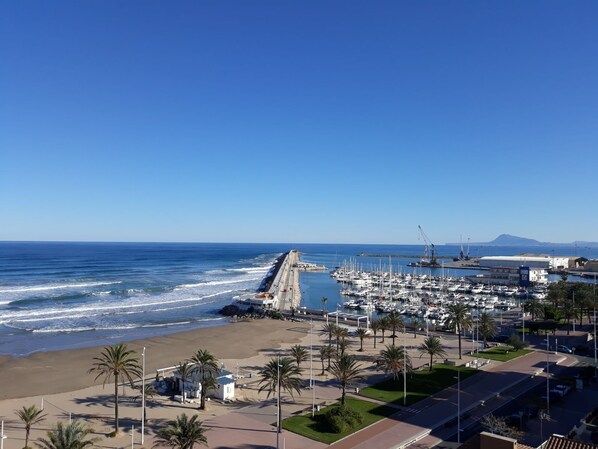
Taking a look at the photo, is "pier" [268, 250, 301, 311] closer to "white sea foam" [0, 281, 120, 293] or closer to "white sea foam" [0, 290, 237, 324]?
"white sea foam" [0, 290, 237, 324]

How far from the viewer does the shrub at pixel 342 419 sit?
2869cm

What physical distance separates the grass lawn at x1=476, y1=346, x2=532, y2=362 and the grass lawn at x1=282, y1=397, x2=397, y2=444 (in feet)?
65.6

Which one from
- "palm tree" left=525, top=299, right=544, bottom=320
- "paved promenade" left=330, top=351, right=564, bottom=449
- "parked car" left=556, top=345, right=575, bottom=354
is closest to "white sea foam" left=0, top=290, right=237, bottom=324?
"paved promenade" left=330, top=351, right=564, bottom=449

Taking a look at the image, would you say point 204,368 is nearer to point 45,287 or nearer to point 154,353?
point 154,353

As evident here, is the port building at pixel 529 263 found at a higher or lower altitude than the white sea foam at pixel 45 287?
higher

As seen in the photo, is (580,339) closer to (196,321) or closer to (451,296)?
(451,296)

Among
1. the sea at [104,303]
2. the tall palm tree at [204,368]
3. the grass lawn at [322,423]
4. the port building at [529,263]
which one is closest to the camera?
the grass lawn at [322,423]

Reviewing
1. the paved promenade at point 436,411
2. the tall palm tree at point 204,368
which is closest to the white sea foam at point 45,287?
the tall palm tree at point 204,368

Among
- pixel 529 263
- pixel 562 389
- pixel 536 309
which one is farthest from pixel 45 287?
pixel 529 263

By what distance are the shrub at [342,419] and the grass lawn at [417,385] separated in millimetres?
5339

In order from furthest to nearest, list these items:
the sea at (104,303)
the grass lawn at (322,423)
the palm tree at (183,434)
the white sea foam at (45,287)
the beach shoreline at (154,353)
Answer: the white sea foam at (45,287), the sea at (104,303), the beach shoreline at (154,353), the grass lawn at (322,423), the palm tree at (183,434)

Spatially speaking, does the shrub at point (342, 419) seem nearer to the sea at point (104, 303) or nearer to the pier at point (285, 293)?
the sea at point (104, 303)

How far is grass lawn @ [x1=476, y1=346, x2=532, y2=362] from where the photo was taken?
47.6 m

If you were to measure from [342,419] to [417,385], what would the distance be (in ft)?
36.4
